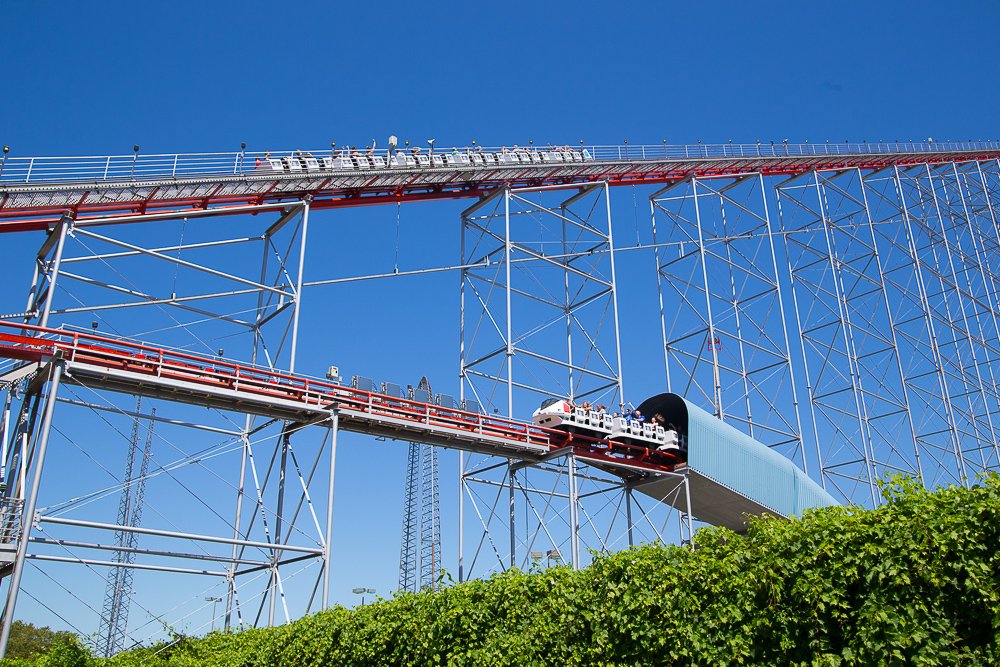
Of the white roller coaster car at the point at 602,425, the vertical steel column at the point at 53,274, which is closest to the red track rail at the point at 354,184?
the vertical steel column at the point at 53,274

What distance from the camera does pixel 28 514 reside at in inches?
816

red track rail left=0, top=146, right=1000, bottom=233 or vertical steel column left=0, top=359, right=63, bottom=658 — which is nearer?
vertical steel column left=0, top=359, right=63, bottom=658

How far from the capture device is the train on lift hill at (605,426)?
32062 mm

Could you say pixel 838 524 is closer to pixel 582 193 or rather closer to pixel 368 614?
pixel 368 614

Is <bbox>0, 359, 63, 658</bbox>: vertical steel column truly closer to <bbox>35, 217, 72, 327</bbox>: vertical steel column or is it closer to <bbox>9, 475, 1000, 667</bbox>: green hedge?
<bbox>35, 217, 72, 327</bbox>: vertical steel column

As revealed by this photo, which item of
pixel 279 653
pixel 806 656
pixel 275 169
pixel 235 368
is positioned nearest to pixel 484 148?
pixel 275 169

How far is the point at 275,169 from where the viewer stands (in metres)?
30.6

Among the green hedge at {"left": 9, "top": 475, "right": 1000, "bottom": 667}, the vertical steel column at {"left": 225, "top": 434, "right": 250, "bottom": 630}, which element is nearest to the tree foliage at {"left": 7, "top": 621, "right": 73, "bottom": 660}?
the vertical steel column at {"left": 225, "top": 434, "right": 250, "bottom": 630}

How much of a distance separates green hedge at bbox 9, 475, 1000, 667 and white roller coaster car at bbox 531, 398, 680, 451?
16417 millimetres

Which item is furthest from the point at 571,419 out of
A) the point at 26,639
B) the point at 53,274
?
the point at 26,639

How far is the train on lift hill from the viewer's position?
32062mm

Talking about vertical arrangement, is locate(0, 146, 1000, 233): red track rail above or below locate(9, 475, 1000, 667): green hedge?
above

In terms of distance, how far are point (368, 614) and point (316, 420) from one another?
11119 mm

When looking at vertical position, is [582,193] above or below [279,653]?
above
